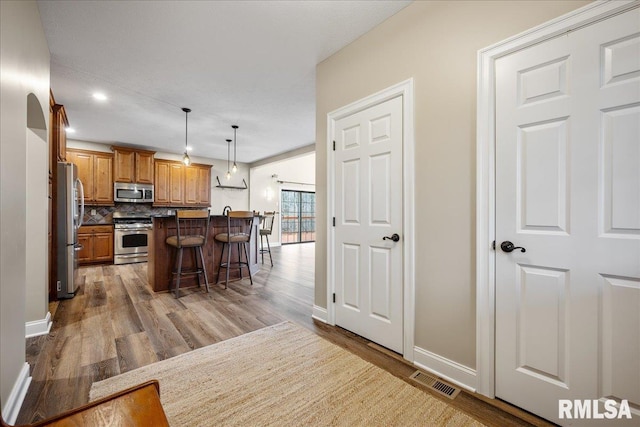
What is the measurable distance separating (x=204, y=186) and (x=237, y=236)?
12.5 feet

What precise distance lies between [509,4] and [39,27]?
344 cm

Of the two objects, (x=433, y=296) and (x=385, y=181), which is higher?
(x=385, y=181)

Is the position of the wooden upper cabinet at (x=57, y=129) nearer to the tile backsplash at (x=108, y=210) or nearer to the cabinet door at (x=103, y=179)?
the cabinet door at (x=103, y=179)

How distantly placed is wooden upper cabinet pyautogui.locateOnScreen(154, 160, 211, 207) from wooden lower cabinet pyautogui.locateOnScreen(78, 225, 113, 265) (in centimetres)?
124

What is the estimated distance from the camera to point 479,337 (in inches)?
67.1

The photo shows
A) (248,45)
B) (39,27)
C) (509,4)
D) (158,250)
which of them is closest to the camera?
(509,4)

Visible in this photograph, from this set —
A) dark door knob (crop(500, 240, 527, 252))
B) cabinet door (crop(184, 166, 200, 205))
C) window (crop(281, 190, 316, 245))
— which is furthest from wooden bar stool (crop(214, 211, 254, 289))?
window (crop(281, 190, 316, 245))

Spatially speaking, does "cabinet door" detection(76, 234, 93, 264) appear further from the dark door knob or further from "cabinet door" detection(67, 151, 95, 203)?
the dark door knob

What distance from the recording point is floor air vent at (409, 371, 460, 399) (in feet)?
5.62

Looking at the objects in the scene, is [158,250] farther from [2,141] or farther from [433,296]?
[433,296]

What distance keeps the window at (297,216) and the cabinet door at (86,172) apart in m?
5.13

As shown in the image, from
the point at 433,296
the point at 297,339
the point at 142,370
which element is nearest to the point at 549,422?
the point at 433,296

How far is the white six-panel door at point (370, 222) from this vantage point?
2.20m

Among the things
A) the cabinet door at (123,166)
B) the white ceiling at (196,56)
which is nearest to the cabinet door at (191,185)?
the cabinet door at (123,166)
